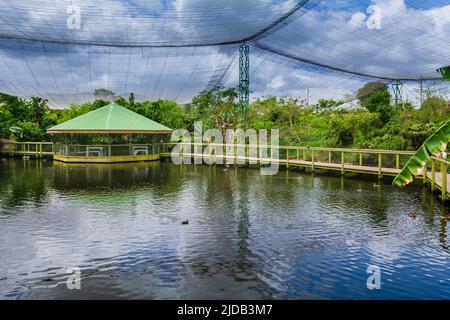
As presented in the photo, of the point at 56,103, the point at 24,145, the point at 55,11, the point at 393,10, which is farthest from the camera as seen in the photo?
the point at 56,103

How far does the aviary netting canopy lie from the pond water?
468 centimetres

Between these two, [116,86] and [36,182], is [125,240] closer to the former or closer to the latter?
[36,182]

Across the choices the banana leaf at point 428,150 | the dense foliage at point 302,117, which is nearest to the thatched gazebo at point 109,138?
the dense foliage at point 302,117

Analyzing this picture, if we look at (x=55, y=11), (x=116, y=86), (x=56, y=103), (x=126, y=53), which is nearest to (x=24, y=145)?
(x=56, y=103)

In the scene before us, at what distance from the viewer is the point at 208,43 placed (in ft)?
61.1

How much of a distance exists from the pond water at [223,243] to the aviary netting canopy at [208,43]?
4.68 m

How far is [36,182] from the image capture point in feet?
48.6

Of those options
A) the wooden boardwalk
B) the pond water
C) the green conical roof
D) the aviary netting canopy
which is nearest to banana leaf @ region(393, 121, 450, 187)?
the pond water

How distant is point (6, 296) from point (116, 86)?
22.7 meters

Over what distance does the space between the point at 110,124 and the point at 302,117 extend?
1169 centimetres

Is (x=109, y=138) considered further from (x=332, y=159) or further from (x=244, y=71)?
(x=332, y=159)

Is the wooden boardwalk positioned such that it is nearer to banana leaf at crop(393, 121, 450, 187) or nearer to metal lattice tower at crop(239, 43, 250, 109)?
metal lattice tower at crop(239, 43, 250, 109)

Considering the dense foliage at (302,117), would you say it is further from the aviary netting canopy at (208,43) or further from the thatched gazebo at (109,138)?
the thatched gazebo at (109,138)

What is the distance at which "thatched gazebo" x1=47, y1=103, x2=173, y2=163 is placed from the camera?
2295cm
